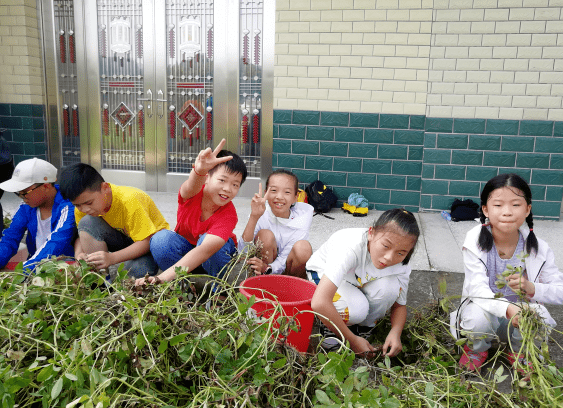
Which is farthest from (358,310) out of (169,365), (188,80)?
(188,80)

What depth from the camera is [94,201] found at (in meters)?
2.40

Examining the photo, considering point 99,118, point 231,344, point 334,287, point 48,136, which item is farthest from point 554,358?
point 48,136

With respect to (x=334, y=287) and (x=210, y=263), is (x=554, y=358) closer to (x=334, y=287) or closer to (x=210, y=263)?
(x=334, y=287)

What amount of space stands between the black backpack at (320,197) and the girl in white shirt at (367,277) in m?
2.52

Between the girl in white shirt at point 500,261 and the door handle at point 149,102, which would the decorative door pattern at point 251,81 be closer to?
the door handle at point 149,102

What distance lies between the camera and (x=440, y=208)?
195 inches

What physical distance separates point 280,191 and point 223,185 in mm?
443

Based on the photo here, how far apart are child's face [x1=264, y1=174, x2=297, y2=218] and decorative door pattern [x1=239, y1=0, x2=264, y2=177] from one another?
271 cm

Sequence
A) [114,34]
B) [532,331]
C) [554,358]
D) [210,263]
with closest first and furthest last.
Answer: [532,331] → [554,358] → [210,263] → [114,34]

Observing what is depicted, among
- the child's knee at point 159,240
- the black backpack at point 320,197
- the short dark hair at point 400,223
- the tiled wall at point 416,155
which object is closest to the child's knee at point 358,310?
the short dark hair at point 400,223

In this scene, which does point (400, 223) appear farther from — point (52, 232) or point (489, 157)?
point (489, 157)

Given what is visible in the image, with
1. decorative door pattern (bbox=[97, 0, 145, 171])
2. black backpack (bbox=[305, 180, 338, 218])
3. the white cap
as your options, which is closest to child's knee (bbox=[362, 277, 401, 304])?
the white cap

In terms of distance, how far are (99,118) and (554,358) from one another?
5.41 meters

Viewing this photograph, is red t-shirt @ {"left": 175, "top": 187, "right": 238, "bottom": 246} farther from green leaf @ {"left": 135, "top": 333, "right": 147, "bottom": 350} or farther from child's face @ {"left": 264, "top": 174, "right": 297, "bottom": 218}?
green leaf @ {"left": 135, "top": 333, "right": 147, "bottom": 350}
